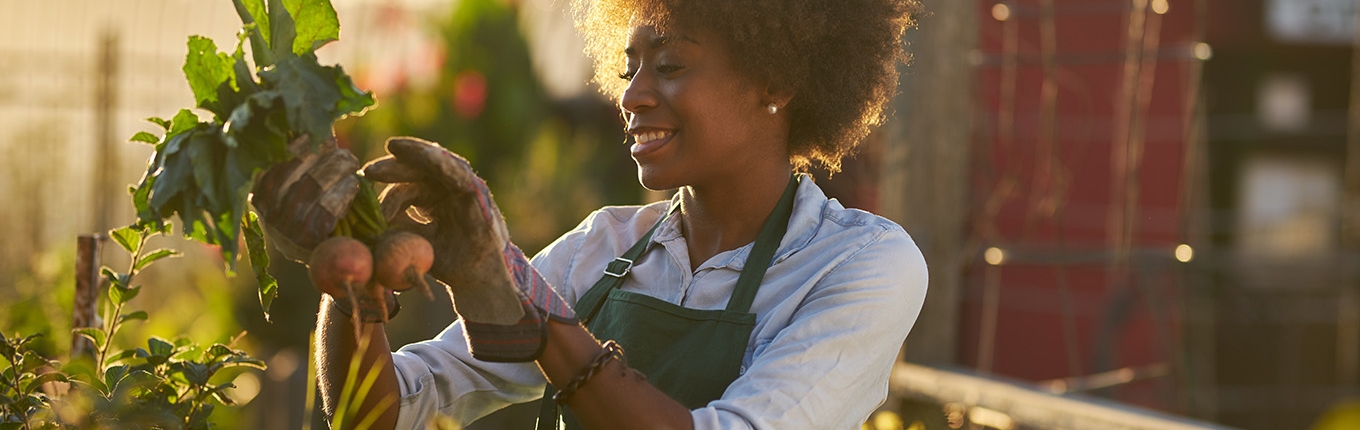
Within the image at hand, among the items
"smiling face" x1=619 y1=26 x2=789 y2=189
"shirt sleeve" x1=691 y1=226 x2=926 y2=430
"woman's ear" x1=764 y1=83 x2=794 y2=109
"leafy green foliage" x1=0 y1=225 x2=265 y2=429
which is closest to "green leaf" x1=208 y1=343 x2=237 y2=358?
"leafy green foliage" x1=0 y1=225 x2=265 y2=429

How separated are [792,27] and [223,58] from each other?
0.91 metres

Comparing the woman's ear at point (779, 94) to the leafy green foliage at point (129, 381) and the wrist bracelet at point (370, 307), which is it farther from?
the leafy green foliage at point (129, 381)

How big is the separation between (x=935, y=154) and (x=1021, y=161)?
135 inches

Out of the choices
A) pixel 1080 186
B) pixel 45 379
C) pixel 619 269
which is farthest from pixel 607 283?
pixel 1080 186

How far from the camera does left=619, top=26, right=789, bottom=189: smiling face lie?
1929mm

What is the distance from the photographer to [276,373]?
463 centimetres

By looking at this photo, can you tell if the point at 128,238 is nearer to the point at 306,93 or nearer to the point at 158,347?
the point at 158,347

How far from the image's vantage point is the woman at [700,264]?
1.55 metres

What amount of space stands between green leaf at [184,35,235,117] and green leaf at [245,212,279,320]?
149mm

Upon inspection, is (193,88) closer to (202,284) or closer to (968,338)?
(202,284)

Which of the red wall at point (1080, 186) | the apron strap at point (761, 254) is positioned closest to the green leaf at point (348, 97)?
the apron strap at point (761, 254)

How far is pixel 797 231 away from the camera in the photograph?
197 cm

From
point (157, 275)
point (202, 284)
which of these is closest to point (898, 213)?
point (202, 284)

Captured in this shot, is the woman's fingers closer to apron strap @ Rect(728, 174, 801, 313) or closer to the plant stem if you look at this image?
the plant stem
